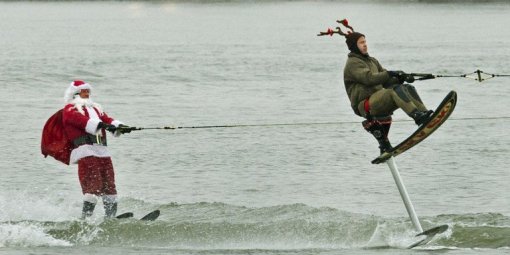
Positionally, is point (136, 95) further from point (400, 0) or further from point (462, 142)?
point (400, 0)

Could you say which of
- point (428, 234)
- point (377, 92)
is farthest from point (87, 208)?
point (428, 234)

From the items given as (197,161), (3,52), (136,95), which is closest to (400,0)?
(3,52)

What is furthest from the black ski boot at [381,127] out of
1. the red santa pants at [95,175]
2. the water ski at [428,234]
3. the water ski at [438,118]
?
the red santa pants at [95,175]

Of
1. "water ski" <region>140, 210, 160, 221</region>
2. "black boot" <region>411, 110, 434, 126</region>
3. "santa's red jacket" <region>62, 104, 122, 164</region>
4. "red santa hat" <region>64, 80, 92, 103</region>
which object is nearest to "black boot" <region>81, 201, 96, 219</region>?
"santa's red jacket" <region>62, 104, 122, 164</region>

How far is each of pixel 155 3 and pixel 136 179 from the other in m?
181

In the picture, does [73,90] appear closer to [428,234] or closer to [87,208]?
[87,208]

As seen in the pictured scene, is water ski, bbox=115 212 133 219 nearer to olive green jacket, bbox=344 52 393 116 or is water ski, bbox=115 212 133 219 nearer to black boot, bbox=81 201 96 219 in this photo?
black boot, bbox=81 201 96 219

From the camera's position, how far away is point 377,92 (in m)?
13.1

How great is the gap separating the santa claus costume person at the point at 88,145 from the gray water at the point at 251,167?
401 mm

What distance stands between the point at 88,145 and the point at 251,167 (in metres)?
6.69

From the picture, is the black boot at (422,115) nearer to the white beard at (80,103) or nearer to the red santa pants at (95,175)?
the red santa pants at (95,175)

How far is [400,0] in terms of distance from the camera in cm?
17600

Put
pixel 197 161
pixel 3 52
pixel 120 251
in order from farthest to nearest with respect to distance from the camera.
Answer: pixel 3 52, pixel 197 161, pixel 120 251

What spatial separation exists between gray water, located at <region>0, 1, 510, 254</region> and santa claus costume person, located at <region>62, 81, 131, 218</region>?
401 mm
